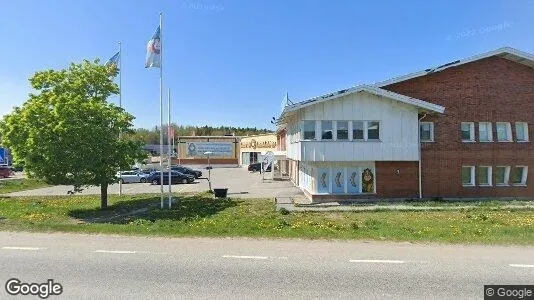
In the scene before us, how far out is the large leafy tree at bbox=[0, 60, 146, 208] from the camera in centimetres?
1944

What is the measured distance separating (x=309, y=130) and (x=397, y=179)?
620 cm

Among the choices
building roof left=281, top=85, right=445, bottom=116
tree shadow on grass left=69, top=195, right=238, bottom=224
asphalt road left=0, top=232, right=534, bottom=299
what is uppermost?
building roof left=281, top=85, right=445, bottom=116

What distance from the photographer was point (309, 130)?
23.7 metres

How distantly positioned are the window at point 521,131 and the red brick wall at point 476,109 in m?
0.28

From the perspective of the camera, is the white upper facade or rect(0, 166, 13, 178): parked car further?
rect(0, 166, 13, 178): parked car

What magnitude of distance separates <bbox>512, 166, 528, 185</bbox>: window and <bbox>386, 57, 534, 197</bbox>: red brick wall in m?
0.29

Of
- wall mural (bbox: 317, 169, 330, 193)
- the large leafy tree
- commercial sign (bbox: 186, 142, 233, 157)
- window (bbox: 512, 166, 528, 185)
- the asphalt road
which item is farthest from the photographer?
commercial sign (bbox: 186, 142, 233, 157)

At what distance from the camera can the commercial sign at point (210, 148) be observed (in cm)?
7619

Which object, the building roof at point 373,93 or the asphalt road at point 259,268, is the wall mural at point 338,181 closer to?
the building roof at point 373,93

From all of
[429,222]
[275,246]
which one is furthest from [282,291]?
[429,222]

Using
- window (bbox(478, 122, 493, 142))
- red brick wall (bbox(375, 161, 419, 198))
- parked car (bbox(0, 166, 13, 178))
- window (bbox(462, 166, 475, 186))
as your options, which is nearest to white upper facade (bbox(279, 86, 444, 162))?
red brick wall (bbox(375, 161, 419, 198))

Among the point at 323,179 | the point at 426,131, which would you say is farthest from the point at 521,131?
the point at 323,179

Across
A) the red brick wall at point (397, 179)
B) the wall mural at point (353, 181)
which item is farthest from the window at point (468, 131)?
the wall mural at point (353, 181)

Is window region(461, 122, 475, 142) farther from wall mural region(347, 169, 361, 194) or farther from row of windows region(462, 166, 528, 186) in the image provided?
wall mural region(347, 169, 361, 194)
